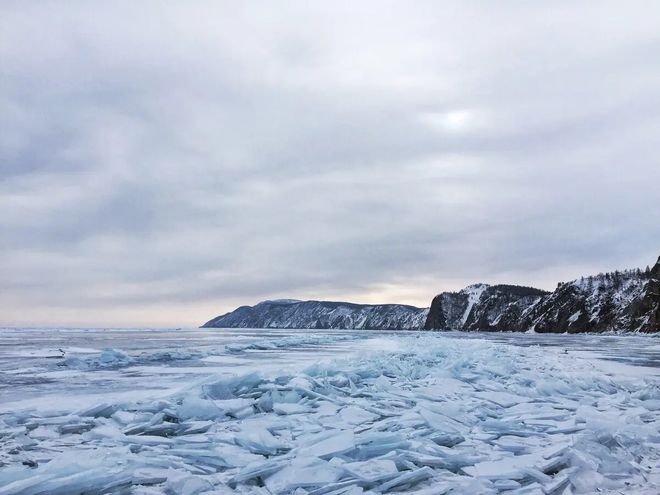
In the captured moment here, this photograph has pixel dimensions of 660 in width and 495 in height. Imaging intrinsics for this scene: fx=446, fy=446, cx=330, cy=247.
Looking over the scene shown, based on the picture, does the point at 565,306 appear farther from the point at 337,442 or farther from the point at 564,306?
the point at 337,442

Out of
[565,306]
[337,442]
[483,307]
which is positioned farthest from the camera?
[483,307]

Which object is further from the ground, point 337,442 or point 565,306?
point 565,306

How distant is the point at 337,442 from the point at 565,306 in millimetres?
117128

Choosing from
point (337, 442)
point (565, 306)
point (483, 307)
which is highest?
point (565, 306)

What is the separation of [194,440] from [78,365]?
8.91 m

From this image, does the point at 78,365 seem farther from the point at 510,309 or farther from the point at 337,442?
the point at 510,309

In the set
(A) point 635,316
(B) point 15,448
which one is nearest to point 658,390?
(B) point 15,448

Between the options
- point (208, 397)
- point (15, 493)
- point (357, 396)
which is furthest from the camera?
point (357, 396)

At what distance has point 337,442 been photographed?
12.8 ft

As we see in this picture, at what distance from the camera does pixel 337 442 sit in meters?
3.90

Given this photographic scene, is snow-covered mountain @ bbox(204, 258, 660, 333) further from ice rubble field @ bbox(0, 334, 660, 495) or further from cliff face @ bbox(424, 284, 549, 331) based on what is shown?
ice rubble field @ bbox(0, 334, 660, 495)

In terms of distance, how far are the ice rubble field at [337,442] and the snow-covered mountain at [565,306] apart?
76952 mm

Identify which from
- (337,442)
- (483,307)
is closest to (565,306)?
(483,307)

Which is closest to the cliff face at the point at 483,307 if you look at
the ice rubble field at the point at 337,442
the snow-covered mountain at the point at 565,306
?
the snow-covered mountain at the point at 565,306
